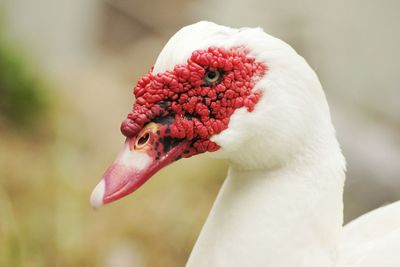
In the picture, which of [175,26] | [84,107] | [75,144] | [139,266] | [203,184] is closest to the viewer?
[139,266]

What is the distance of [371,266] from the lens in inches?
57.0

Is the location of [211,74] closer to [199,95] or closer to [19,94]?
[199,95]

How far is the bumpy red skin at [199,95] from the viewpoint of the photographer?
126cm

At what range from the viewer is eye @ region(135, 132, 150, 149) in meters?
1.28

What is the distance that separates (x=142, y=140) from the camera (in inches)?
50.6

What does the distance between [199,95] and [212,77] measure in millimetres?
43

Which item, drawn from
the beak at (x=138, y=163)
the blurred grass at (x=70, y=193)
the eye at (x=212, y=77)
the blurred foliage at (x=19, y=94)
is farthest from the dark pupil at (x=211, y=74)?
the blurred foliage at (x=19, y=94)

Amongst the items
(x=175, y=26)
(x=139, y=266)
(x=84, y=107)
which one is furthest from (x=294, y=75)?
(x=175, y=26)

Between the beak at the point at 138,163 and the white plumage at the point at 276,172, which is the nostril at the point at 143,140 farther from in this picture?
the white plumage at the point at 276,172

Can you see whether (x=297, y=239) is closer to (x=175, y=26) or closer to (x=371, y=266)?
(x=371, y=266)

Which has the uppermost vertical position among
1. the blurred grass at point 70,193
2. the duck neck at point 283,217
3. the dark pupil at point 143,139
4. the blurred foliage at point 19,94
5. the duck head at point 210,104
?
the duck head at point 210,104

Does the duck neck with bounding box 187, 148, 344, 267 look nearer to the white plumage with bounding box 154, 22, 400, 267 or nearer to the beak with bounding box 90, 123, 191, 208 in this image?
the white plumage with bounding box 154, 22, 400, 267

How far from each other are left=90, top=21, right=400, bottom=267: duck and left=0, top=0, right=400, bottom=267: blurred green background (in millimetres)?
1362

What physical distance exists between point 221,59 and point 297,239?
0.37 meters
